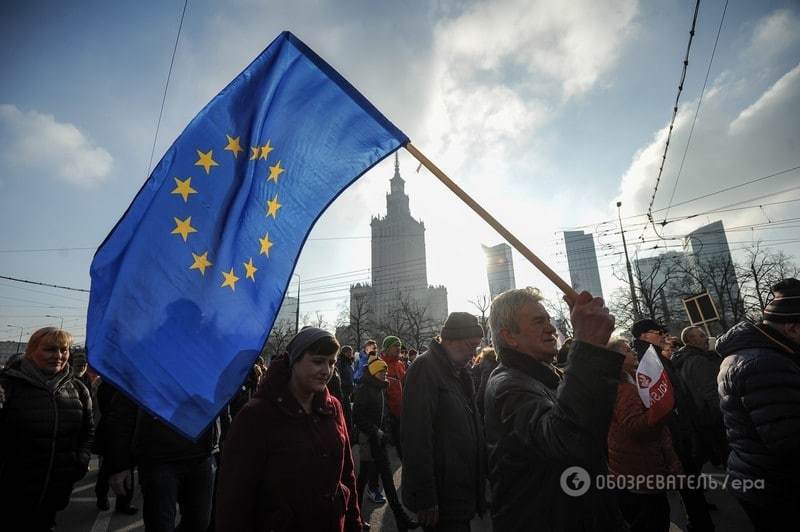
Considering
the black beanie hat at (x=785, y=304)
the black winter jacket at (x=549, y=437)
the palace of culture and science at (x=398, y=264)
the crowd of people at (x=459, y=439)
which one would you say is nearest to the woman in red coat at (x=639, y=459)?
the crowd of people at (x=459, y=439)

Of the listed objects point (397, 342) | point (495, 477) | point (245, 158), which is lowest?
point (495, 477)

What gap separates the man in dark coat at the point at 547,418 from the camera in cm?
132

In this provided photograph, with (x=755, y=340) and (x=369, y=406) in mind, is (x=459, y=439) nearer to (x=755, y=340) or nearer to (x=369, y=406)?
(x=755, y=340)

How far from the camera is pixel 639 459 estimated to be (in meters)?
3.25

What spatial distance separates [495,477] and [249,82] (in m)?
2.95

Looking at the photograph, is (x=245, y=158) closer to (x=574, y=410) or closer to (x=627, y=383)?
(x=574, y=410)

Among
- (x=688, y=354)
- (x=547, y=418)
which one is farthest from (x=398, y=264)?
(x=547, y=418)

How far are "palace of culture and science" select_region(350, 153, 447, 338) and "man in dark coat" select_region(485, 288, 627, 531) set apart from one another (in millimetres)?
85783

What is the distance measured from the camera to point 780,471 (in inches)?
92.8

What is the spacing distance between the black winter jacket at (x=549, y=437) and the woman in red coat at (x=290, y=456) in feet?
3.15

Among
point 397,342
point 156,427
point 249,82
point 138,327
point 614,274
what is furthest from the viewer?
point 614,274

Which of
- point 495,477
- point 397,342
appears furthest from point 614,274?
point 495,477

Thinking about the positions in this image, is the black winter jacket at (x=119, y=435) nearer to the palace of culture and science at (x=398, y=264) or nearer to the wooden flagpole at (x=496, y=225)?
the wooden flagpole at (x=496, y=225)

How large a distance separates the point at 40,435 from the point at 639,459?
495 centimetres
